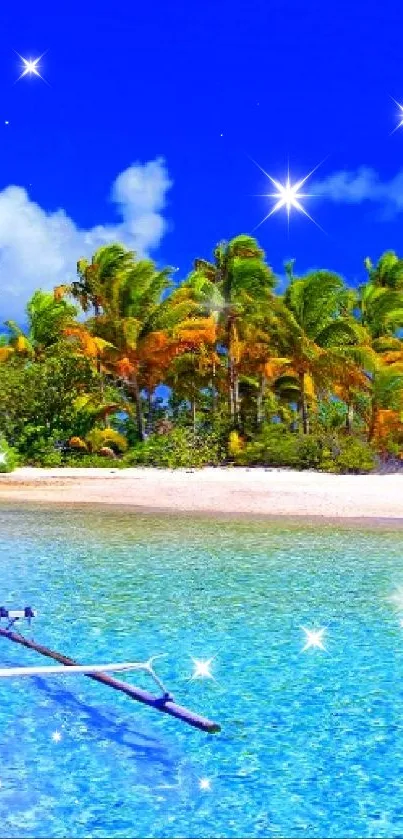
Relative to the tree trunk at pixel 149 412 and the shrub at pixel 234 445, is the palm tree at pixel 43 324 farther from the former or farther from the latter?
the shrub at pixel 234 445

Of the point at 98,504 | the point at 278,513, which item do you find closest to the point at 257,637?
the point at 278,513

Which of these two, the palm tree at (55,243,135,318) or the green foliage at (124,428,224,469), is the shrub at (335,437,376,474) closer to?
the green foliage at (124,428,224,469)

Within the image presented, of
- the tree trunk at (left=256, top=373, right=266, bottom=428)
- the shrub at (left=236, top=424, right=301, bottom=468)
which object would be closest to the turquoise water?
the shrub at (left=236, top=424, right=301, bottom=468)

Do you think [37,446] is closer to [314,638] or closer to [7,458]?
[7,458]

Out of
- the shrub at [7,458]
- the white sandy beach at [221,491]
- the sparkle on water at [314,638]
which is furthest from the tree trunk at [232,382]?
the sparkle on water at [314,638]

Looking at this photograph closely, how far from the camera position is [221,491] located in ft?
66.2

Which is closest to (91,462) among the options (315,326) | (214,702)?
(315,326)

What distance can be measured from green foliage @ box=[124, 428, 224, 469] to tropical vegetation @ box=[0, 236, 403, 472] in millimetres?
37

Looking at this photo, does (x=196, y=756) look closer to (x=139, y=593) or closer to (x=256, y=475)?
(x=139, y=593)

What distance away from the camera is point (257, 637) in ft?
28.2

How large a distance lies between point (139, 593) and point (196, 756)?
15.6ft

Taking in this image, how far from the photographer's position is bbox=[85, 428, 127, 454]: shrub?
26.4m

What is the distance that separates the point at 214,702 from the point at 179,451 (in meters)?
18.3

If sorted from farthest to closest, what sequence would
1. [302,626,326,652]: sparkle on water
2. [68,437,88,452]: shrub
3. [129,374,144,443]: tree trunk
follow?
[129,374,144,443]: tree trunk → [68,437,88,452]: shrub → [302,626,326,652]: sparkle on water
